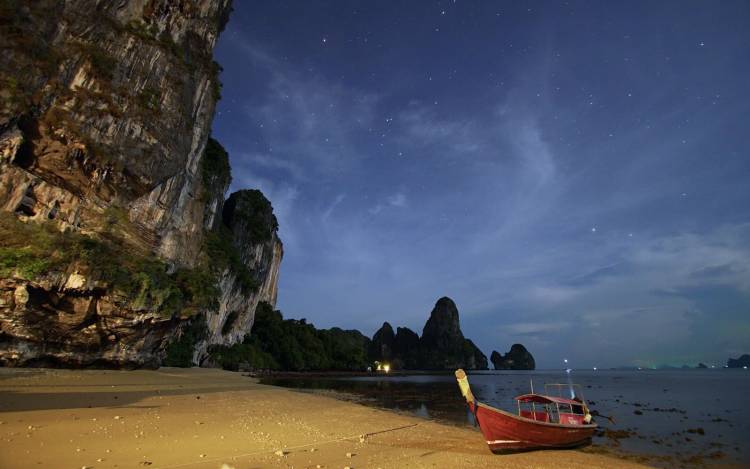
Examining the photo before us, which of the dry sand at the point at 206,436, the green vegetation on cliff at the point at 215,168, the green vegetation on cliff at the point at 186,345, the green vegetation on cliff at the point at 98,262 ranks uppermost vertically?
the green vegetation on cliff at the point at 215,168

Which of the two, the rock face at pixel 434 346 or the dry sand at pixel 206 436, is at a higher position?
the rock face at pixel 434 346

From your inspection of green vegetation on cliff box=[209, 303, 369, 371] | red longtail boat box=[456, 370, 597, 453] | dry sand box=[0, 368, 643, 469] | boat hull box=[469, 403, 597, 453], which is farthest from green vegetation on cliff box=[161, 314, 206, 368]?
boat hull box=[469, 403, 597, 453]

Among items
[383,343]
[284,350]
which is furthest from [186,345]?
[383,343]

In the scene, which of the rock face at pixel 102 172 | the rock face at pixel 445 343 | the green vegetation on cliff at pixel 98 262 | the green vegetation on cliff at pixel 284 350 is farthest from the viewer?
the rock face at pixel 445 343

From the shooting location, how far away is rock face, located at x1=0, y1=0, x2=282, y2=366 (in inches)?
835

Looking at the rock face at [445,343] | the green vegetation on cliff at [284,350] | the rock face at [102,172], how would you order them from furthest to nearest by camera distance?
the rock face at [445,343] → the green vegetation on cliff at [284,350] → the rock face at [102,172]

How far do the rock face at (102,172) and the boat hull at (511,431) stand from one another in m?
24.6

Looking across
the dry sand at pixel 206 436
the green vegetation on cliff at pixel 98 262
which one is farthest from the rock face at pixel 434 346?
the dry sand at pixel 206 436

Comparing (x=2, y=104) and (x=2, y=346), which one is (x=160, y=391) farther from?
(x=2, y=104)

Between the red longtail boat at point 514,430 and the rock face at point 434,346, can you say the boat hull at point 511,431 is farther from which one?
the rock face at point 434,346

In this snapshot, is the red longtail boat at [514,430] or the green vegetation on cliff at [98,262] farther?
the green vegetation on cliff at [98,262]

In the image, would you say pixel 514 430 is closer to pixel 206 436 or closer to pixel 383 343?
pixel 206 436

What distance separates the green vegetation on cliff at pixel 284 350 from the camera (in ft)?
175

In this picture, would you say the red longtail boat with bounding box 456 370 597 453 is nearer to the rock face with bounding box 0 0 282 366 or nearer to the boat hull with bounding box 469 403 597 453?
the boat hull with bounding box 469 403 597 453
